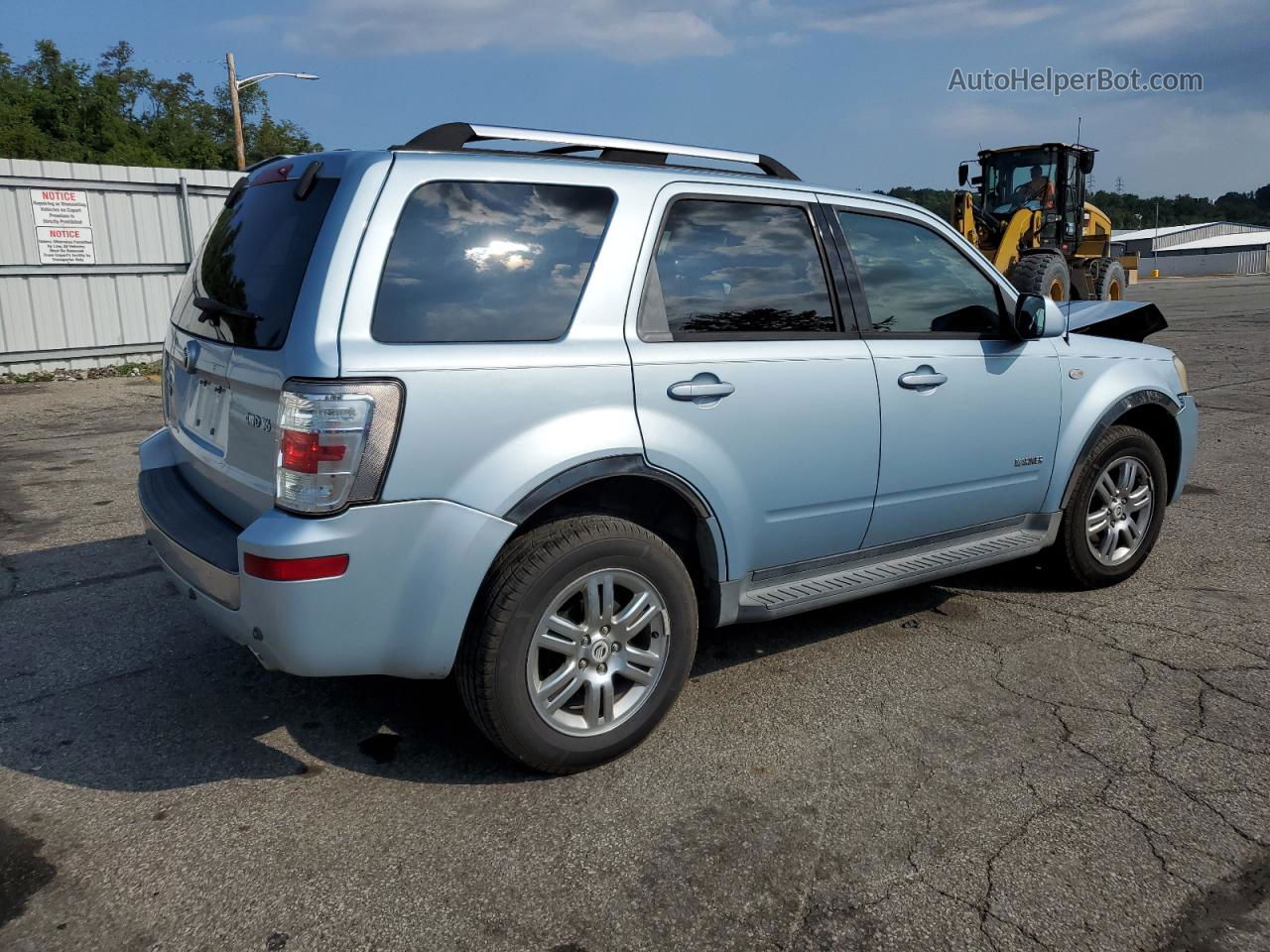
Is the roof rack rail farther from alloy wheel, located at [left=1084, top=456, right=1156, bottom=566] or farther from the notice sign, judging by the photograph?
the notice sign

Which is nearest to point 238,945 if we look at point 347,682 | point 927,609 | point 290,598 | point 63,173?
point 290,598

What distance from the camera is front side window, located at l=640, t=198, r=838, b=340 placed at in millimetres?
3322

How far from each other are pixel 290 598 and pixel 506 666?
0.63 m

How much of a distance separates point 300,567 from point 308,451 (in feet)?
1.00

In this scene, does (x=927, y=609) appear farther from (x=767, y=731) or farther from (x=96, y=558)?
(x=96, y=558)

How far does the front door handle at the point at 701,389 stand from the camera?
3215mm

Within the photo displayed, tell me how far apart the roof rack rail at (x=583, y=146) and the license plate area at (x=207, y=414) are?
0.94 metres

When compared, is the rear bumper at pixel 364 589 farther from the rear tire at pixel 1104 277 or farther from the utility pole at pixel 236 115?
the utility pole at pixel 236 115

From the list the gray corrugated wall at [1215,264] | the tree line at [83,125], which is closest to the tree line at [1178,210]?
the gray corrugated wall at [1215,264]

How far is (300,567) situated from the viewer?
2.64 meters

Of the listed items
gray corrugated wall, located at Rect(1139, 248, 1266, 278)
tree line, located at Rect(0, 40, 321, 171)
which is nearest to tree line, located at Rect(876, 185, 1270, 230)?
gray corrugated wall, located at Rect(1139, 248, 1266, 278)

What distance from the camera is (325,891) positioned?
2568 millimetres

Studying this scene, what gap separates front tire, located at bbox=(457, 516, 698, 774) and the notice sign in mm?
12480

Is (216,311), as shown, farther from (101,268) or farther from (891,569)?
(101,268)
